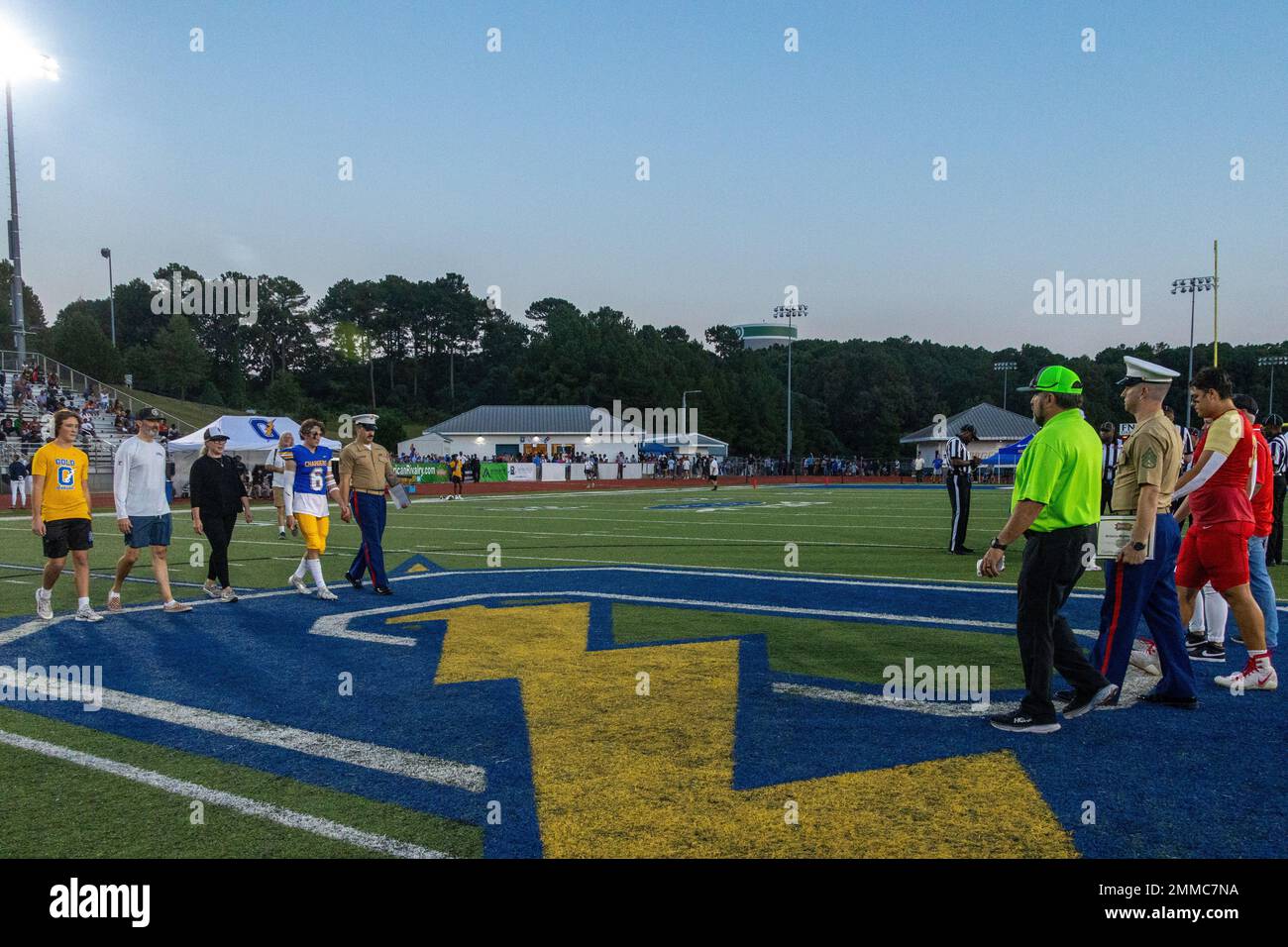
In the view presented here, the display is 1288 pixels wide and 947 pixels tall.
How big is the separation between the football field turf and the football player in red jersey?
1.06ft

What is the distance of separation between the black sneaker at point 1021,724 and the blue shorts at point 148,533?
7.63 metres

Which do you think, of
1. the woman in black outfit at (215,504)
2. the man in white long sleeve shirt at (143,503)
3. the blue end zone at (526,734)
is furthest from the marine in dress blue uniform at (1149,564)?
the woman in black outfit at (215,504)

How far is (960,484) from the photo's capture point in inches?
532

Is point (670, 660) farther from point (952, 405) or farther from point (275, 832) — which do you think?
point (952, 405)

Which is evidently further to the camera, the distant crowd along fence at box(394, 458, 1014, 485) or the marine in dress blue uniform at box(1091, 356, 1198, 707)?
the distant crowd along fence at box(394, 458, 1014, 485)

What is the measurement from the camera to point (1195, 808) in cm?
362

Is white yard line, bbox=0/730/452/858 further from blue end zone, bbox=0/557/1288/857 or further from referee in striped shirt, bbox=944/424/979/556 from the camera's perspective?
referee in striped shirt, bbox=944/424/979/556

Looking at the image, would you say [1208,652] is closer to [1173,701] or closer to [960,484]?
[1173,701]

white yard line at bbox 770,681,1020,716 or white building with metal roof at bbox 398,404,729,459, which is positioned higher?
white building with metal roof at bbox 398,404,729,459

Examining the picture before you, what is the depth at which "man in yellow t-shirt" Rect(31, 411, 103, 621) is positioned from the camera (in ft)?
26.0

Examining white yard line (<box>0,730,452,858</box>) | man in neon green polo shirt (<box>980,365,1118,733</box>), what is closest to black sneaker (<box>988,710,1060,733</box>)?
man in neon green polo shirt (<box>980,365,1118,733</box>)

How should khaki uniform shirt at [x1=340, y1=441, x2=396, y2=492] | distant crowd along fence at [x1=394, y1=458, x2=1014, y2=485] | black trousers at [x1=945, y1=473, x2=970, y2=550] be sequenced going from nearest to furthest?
1. khaki uniform shirt at [x1=340, y1=441, x2=396, y2=492]
2. black trousers at [x1=945, y1=473, x2=970, y2=550]
3. distant crowd along fence at [x1=394, y1=458, x2=1014, y2=485]

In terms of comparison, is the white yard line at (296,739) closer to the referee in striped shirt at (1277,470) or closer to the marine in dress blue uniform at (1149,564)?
the marine in dress blue uniform at (1149,564)
